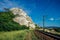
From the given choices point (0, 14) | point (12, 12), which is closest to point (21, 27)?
point (12, 12)

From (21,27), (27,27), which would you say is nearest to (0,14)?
(21,27)

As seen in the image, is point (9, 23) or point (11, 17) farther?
point (11, 17)

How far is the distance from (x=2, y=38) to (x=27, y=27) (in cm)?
358

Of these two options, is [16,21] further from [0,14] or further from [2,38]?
[2,38]

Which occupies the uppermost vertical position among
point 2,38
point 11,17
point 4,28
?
Result: point 11,17

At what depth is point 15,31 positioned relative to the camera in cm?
1110

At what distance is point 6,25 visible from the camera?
10.5m

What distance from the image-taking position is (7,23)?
10719 mm

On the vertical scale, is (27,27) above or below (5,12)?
below

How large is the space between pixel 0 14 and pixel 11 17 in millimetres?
1538

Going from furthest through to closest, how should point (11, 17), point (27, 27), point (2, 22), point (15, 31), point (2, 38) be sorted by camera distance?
point (27, 27), point (11, 17), point (15, 31), point (2, 22), point (2, 38)

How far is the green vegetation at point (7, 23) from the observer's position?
10.4 meters

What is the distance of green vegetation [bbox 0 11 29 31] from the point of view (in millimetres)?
10383

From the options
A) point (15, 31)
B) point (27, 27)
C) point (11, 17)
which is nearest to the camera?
point (15, 31)
